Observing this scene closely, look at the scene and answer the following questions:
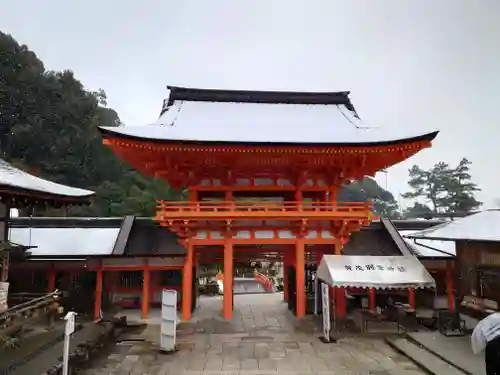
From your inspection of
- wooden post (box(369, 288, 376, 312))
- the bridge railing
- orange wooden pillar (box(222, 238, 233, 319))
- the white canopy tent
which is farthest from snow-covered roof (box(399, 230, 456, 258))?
the bridge railing

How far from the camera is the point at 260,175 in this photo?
17281 mm

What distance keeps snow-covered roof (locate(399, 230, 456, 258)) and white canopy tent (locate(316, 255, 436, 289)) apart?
3869 millimetres

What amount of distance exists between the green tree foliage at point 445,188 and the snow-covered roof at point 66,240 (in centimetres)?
5296

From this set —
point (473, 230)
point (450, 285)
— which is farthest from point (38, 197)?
point (450, 285)

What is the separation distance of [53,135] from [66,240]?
107 ft

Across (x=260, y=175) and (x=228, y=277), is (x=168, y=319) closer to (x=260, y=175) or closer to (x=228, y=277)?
(x=228, y=277)

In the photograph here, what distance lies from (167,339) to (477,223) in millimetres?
12448

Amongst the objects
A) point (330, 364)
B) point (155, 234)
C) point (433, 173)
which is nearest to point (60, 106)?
point (155, 234)

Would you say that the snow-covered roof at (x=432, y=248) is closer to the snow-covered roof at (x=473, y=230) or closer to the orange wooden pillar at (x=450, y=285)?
the orange wooden pillar at (x=450, y=285)

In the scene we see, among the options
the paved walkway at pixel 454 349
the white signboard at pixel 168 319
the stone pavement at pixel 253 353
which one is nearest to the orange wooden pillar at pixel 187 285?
the stone pavement at pixel 253 353

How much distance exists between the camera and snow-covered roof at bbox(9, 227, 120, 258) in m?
17.4

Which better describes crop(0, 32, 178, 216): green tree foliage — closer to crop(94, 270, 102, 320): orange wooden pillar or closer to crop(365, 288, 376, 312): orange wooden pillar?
crop(94, 270, 102, 320): orange wooden pillar

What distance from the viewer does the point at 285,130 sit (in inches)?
669

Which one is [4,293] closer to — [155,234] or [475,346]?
[155,234]
